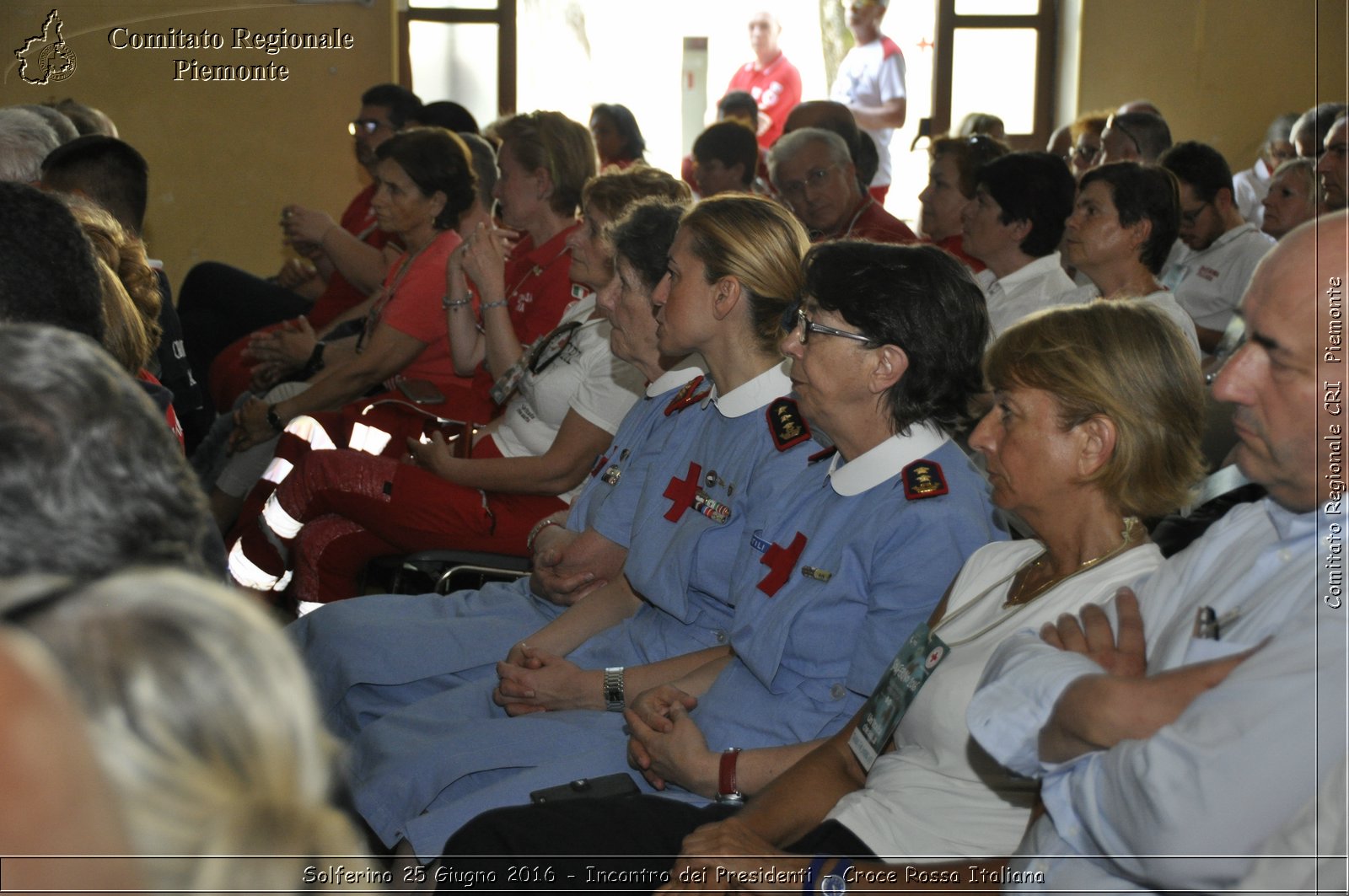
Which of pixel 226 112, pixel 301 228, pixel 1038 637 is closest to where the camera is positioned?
pixel 1038 637

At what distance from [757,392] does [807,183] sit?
108 inches

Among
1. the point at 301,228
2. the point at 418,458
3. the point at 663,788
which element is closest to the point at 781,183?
the point at 301,228

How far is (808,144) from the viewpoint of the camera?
4977mm

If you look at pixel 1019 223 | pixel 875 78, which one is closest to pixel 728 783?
pixel 1019 223

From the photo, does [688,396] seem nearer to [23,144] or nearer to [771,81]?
[23,144]

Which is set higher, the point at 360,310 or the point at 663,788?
the point at 360,310

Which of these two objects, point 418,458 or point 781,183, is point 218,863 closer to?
point 418,458

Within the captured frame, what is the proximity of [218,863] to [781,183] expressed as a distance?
4615 millimetres

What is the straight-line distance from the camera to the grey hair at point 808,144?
4.97 m

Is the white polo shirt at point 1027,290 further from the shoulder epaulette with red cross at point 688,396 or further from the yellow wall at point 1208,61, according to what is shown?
the yellow wall at point 1208,61

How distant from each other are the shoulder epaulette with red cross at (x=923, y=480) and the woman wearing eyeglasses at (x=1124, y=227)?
1877 mm

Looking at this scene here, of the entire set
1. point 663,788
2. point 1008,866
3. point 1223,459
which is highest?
point 1223,459

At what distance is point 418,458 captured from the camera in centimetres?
345

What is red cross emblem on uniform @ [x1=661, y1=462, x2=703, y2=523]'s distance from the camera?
97.7 inches
